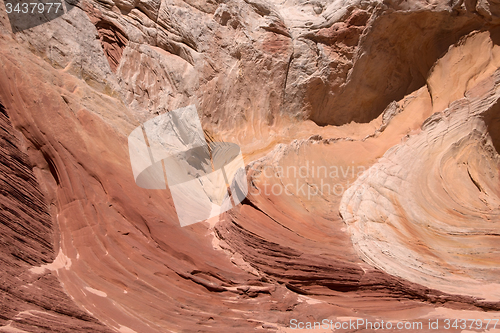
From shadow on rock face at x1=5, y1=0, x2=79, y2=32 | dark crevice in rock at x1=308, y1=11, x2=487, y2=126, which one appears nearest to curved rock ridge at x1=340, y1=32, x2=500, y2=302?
dark crevice in rock at x1=308, y1=11, x2=487, y2=126

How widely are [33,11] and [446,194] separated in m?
6.74

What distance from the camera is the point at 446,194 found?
17.9 ft

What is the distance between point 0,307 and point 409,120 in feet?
21.7

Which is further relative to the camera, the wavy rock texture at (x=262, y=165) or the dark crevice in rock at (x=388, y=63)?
the dark crevice in rock at (x=388, y=63)

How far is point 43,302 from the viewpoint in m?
3.11

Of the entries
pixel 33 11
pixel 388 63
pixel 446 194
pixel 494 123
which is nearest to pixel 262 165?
pixel 446 194

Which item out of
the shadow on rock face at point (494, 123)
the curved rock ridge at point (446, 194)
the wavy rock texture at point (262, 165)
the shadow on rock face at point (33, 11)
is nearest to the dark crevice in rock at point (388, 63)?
the wavy rock texture at point (262, 165)

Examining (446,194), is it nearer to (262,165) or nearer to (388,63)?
(262,165)

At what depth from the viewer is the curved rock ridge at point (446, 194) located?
14.2 ft

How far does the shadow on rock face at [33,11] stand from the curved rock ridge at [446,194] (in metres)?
5.28

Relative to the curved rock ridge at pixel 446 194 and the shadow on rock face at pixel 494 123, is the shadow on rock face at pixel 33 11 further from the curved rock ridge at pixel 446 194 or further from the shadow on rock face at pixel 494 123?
the shadow on rock face at pixel 494 123

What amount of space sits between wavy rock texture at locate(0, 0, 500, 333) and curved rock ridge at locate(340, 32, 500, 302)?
0.09 feet

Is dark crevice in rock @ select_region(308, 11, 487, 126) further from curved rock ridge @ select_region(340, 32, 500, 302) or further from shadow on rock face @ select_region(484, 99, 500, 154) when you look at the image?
shadow on rock face @ select_region(484, 99, 500, 154)

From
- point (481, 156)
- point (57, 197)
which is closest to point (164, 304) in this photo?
point (57, 197)
